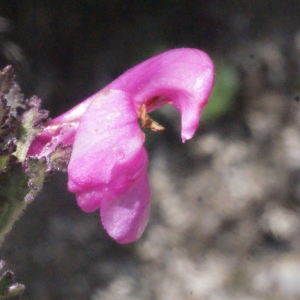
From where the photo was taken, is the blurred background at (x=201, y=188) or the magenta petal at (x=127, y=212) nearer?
the magenta petal at (x=127, y=212)

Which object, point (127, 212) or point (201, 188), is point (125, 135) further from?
point (201, 188)

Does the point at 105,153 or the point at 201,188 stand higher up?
the point at 105,153

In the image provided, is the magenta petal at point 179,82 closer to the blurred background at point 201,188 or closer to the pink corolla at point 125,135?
the pink corolla at point 125,135

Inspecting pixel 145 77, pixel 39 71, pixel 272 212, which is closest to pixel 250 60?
pixel 272 212

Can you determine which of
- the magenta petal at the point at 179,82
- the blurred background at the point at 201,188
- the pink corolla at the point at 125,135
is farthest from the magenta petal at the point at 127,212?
the blurred background at the point at 201,188

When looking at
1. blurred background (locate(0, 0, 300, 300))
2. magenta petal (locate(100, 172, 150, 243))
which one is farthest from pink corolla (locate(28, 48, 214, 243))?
blurred background (locate(0, 0, 300, 300))

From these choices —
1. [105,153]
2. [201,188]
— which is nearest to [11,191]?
[105,153]

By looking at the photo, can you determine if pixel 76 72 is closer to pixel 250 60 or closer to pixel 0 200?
pixel 250 60
